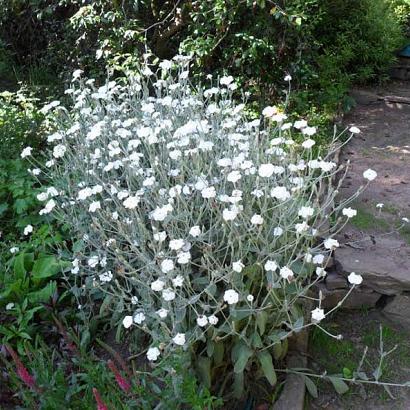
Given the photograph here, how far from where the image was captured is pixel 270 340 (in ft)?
8.77

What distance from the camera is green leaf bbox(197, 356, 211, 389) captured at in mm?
2617

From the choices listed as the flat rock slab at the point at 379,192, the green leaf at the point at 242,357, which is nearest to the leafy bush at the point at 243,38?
the flat rock slab at the point at 379,192

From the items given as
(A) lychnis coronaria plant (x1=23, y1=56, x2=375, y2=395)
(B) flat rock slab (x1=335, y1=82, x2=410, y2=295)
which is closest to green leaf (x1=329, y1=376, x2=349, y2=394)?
(A) lychnis coronaria plant (x1=23, y1=56, x2=375, y2=395)

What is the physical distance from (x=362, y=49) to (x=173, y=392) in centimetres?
517

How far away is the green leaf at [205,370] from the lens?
8.59ft

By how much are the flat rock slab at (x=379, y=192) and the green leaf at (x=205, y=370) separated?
1127 millimetres

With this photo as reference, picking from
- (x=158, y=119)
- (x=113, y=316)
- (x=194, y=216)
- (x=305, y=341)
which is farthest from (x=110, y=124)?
(x=305, y=341)

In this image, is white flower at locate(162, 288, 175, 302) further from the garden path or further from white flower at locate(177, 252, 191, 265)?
the garden path

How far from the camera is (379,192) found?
4.33m

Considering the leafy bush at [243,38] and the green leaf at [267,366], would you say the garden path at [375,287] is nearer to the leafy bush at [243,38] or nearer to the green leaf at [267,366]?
the green leaf at [267,366]

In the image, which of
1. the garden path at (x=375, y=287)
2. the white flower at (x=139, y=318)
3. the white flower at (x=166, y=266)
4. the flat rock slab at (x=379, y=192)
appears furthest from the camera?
the flat rock slab at (x=379, y=192)

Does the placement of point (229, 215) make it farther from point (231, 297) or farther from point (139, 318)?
point (139, 318)

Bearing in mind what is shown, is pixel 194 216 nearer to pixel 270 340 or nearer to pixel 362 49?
pixel 270 340

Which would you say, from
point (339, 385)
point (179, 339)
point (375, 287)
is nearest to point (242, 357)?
point (179, 339)
